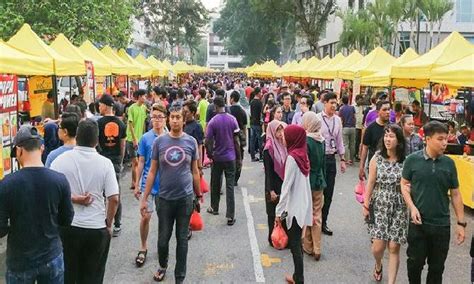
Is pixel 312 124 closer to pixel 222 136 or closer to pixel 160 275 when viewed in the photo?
pixel 222 136

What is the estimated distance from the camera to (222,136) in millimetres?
8242

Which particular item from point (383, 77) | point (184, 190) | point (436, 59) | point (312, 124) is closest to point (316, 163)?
point (312, 124)

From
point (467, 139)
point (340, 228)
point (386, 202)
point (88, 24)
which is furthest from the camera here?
point (88, 24)

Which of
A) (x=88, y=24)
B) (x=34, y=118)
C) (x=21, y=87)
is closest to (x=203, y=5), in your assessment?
(x=88, y=24)

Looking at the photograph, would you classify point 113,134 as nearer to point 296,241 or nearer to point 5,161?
point 5,161

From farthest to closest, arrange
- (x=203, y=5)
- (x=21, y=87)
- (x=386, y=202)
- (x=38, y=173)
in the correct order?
(x=203, y=5) → (x=21, y=87) → (x=386, y=202) → (x=38, y=173)

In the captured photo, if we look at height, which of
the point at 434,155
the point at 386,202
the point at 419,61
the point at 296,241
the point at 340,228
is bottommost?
the point at 340,228

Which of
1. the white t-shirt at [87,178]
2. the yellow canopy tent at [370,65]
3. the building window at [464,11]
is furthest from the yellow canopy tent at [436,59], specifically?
the building window at [464,11]

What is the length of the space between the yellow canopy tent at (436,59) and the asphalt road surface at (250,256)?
312 cm

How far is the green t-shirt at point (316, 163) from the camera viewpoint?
20.9ft

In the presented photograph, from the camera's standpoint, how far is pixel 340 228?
8133 mm

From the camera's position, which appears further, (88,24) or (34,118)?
(88,24)

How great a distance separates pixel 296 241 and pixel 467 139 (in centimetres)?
721

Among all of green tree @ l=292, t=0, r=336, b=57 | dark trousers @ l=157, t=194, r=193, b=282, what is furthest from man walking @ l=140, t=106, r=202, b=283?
green tree @ l=292, t=0, r=336, b=57
